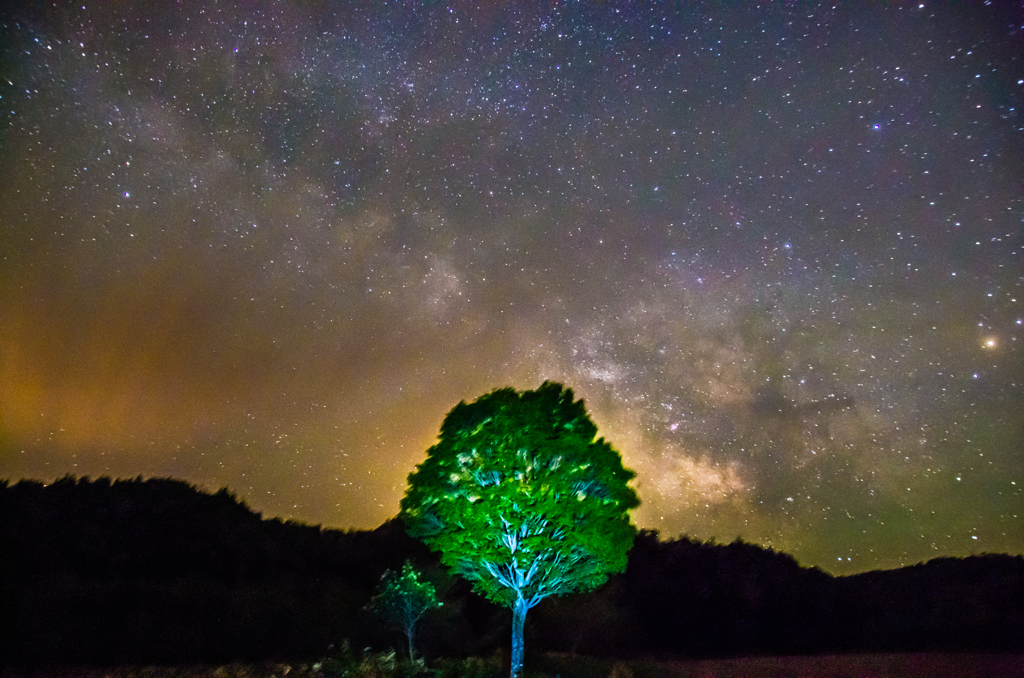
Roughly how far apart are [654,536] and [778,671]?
23185 millimetres

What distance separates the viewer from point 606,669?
860 inches

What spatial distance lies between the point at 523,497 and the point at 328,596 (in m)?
14.9

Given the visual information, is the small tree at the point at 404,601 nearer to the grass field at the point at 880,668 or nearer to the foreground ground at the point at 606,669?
the foreground ground at the point at 606,669

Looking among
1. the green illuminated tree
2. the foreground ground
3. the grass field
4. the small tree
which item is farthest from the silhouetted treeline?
the green illuminated tree

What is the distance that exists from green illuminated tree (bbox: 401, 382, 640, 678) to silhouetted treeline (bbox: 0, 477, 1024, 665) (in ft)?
27.3

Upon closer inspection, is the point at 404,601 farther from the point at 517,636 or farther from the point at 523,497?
the point at 523,497

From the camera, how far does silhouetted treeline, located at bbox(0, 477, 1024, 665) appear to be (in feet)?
78.0

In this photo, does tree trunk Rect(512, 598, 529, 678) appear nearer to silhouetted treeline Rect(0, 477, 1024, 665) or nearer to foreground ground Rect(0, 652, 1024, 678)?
foreground ground Rect(0, 652, 1024, 678)

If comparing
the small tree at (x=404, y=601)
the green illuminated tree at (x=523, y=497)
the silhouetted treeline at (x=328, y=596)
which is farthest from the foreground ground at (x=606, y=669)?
the silhouetted treeline at (x=328, y=596)

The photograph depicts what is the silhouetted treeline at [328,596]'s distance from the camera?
23.8 meters

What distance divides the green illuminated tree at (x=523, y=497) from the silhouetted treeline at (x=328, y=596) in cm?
831

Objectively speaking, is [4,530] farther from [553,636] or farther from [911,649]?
[911,649]

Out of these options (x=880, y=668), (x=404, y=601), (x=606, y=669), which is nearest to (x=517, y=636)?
(x=404, y=601)

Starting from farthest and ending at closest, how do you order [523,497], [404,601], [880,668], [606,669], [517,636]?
[880,668]
[606,669]
[404,601]
[517,636]
[523,497]
